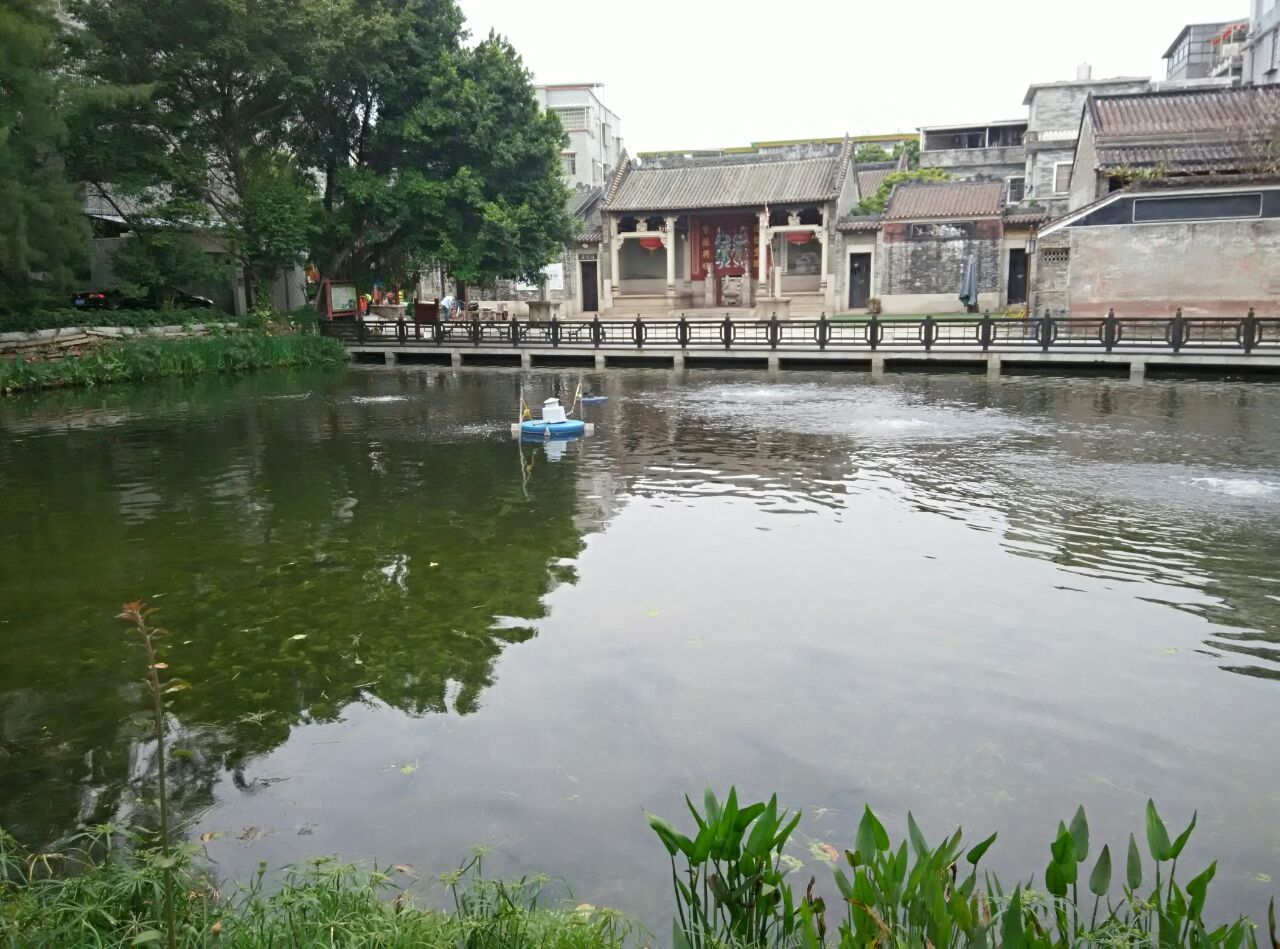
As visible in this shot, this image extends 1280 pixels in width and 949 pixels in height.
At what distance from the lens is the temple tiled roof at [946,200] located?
3438 centimetres

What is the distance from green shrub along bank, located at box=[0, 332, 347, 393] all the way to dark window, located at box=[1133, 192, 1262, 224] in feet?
69.1

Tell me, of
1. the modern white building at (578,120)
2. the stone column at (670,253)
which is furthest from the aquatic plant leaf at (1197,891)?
the modern white building at (578,120)

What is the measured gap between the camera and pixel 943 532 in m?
9.30

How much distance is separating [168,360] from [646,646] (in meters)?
21.7

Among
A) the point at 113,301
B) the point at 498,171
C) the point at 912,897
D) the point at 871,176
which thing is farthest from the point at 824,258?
the point at 912,897

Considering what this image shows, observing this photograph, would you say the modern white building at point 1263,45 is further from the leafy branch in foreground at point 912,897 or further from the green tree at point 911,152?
the leafy branch in foreground at point 912,897

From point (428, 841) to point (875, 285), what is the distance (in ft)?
112

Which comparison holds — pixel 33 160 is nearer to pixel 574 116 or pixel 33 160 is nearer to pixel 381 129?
pixel 381 129

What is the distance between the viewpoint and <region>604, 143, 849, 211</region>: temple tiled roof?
37500 mm

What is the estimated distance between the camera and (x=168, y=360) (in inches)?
969

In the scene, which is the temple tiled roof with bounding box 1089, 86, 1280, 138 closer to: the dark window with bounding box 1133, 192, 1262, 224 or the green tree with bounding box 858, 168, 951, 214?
the dark window with bounding box 1133, 192, 1262, 224

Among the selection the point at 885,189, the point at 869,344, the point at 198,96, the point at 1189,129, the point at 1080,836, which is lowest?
the point at 1080,836

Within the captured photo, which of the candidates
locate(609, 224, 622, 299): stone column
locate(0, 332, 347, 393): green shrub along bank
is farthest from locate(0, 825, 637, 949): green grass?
locate(609, 224, 622, 299): stone column

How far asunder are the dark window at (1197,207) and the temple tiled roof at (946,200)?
1057 cm
